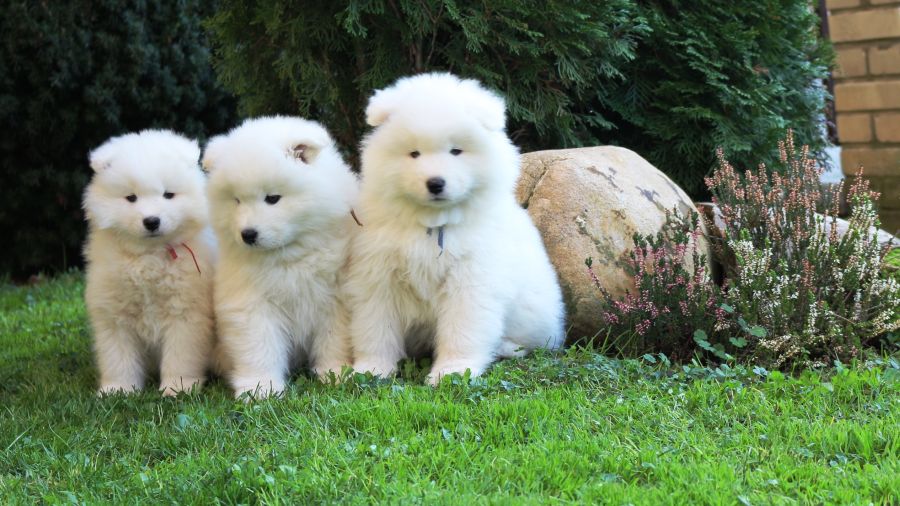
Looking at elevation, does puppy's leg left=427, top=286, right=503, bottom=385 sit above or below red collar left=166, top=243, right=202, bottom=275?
below

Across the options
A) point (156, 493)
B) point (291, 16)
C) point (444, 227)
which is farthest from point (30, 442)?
point (291, 16)

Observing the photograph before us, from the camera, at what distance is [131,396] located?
4676 millimetres

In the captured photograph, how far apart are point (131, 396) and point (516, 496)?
232 centimetres

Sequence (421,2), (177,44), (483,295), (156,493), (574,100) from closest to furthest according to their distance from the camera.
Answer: (156,493) < (483,295) < (421,2) < (574,100) < (177,44)

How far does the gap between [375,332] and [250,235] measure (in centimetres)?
77

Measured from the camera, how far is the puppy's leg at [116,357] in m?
4.90

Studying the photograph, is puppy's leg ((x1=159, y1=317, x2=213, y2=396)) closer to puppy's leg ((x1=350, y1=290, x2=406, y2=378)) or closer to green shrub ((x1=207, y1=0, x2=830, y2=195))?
puppy's leg ((x1=350, y1=290, x2=406, y2=378))

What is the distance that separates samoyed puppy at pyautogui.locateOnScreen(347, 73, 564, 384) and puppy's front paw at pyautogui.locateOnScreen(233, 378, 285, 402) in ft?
1.28

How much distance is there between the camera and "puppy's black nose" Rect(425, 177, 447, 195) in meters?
4.30

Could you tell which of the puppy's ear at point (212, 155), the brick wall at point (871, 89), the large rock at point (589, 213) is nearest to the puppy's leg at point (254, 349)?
the puppy's ear at point (212, 155)

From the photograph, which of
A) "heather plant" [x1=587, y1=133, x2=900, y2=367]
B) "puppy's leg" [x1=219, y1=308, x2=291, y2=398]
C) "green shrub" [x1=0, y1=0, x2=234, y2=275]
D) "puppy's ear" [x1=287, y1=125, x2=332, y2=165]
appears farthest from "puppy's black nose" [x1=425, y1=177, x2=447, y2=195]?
"green shrub" [x1=0, y1=0, x2=234, y2=275]

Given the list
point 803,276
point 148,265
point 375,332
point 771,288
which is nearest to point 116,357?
point 148,265

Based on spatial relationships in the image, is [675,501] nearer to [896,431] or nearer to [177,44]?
[896,431]

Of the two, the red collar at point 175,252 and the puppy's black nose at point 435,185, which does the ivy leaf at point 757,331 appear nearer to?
the puppy's black nose at point 435,185
